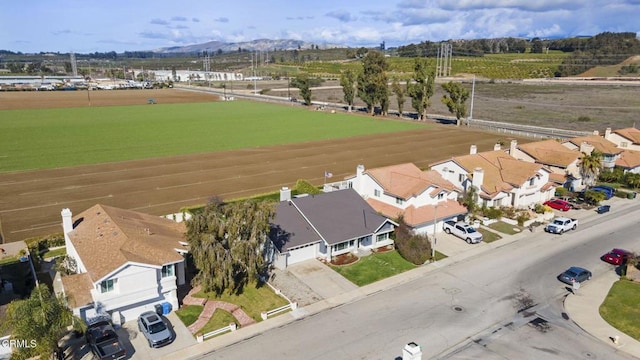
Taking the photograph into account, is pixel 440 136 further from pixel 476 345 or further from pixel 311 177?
pixel 476 345

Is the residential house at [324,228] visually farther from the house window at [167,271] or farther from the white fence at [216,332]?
the house window at [167,271]

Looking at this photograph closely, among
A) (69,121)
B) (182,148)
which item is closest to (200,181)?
→ (182,148)

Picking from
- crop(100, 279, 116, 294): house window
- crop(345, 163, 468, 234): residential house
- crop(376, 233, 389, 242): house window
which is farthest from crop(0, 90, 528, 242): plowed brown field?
crop(376, 233, 389, 242): house window

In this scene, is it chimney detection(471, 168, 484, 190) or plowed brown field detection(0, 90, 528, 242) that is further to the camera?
plowed brown field detection(0, 90, 528, 242)

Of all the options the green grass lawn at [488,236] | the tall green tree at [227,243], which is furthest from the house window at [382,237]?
the tall green tree at [227,243]

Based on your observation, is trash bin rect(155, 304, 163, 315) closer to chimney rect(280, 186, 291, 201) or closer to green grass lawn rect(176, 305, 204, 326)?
green grass lawn rect(176, 305, 204, 326)

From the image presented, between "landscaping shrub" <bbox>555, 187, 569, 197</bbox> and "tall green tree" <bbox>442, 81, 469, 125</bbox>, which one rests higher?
"tall green tree" <bbox>442, 81, 469, 125</bbox>

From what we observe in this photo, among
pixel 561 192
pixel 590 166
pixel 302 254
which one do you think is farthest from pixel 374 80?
pixel 302 254
